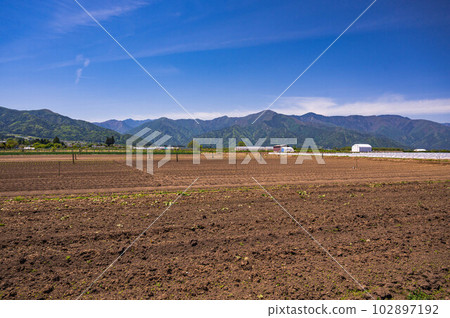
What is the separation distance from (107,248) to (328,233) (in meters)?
6.10

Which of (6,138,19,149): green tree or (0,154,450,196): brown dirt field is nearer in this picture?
(0,154,450,196): brown dirt field

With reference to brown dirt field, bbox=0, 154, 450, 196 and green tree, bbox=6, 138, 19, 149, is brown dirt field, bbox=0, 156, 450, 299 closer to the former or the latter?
brown dirt field, bbox=0, 154, 450, 196

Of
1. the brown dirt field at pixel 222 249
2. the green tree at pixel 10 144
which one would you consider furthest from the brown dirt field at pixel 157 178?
the green tree at pixel 10 144

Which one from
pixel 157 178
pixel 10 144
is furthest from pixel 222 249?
pixel 10 144

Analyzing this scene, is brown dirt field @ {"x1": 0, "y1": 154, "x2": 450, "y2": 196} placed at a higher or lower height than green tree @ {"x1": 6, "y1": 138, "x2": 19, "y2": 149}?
lower

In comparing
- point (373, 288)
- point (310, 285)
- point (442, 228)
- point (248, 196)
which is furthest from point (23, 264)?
point (442, 228)

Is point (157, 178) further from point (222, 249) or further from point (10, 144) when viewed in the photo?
point (10, 144)

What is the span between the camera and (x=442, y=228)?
28.3 feet

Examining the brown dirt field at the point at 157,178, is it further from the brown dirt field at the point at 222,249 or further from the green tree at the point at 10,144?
the green tree at the point at 10,144

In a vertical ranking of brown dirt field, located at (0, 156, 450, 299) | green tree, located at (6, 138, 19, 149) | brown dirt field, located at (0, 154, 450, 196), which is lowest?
brown dirt field, located at (0, 154, 450, 196)

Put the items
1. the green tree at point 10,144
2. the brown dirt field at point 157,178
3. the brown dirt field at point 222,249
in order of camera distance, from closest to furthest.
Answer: the brown dirt field at point 222,249 < the brown dirt field at point 157,178 < the green tree at point 10,144

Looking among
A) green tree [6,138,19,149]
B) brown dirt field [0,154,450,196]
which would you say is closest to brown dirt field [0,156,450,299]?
brown dirt field [0,154,450,196]
